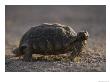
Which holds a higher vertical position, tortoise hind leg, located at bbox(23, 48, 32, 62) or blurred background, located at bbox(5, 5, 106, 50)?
blurred background, located at bbox(5, 5, 106, 50)

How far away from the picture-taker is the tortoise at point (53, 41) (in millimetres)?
5824

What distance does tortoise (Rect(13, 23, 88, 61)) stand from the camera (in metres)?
5.82

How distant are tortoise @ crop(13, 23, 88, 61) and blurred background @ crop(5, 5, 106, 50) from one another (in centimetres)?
223

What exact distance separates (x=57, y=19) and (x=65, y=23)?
2.35 feet

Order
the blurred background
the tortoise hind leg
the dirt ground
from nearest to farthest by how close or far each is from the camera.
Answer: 1. the dirt ground
2. the tortoise hind leg
3. the blurred background

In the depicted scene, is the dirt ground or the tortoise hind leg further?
the tortoise hind leg

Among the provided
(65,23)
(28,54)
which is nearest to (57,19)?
(65,23)

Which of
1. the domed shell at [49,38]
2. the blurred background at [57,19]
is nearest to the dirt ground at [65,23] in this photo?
the blurred background at [57,19]

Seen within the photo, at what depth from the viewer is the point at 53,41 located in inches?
230

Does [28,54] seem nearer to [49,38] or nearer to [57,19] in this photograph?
[49,38]

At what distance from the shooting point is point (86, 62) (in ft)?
19.2

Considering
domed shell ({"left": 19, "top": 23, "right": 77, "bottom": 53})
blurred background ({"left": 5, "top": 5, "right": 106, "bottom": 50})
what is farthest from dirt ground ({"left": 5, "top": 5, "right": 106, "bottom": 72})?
domed shell ({"left": 19, "top": 23, "right": 77, "bottom": 53})

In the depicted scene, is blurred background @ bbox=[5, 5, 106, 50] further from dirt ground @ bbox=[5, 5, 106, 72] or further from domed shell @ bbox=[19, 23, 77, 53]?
domed shell @ bbox=[19, 23, 77, 53]
